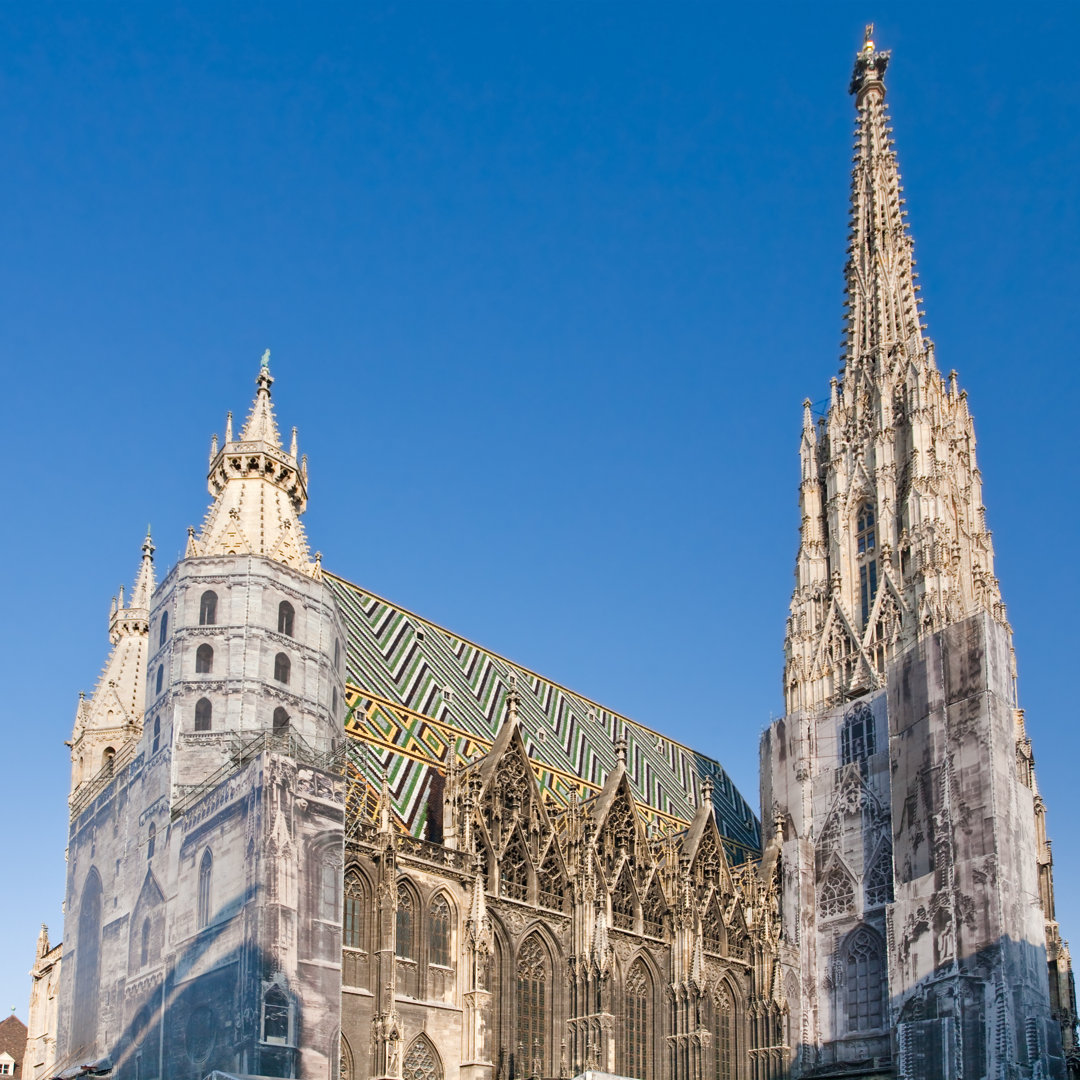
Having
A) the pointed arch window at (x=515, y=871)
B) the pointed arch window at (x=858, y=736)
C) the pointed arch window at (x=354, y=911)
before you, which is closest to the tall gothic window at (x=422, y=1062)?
the pointed arch window at (x=354, y=911)

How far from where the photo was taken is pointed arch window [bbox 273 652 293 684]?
3600 cm

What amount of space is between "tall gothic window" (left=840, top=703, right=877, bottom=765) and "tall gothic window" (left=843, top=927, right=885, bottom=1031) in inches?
218

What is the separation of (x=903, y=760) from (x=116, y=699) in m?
24.5

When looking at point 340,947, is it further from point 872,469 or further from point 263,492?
point 872,469

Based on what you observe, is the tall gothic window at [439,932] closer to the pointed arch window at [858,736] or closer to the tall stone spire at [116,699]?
the tall stone spire at [116,699]

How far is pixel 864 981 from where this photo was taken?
141 ft

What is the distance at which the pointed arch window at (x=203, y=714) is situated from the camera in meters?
34.7

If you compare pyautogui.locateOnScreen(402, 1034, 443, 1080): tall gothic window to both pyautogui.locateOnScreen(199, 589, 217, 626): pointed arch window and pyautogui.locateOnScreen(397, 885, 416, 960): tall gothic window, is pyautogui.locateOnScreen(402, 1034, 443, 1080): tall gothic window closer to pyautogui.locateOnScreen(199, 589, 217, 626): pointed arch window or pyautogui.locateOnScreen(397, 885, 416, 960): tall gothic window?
pyautogui.locateOnScreen(397, 885, 416, 960): tall gothic window

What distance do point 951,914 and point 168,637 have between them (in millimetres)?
22654

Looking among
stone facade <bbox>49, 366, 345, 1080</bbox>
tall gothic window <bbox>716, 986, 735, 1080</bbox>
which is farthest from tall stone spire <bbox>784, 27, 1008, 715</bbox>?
stone facade <bbox>49, 366, 345, 1080</bbox>

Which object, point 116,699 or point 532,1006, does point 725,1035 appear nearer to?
point 532,1006

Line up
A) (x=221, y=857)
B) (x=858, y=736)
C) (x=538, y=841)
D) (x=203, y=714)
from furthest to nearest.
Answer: (x=858, y=736)
(x=538, y=841)
(x=203, y=714)
(x=221, y=857)

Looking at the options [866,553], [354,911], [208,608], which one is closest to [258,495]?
[208,608]

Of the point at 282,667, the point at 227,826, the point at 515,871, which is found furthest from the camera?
the point at 515,871
